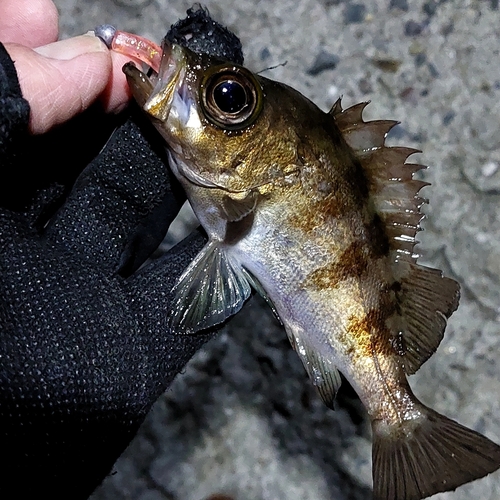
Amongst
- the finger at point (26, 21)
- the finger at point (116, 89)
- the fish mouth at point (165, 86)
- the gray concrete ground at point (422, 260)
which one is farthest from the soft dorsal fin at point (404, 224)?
the finger at point (26, 21)

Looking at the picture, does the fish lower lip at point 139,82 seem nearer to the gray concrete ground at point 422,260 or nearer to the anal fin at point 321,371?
the anal fin at point 321,371

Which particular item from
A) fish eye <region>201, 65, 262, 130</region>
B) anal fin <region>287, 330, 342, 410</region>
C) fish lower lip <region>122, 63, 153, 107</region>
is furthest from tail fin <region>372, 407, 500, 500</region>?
fish lower lip <region>122, 63, 153, 107</region>

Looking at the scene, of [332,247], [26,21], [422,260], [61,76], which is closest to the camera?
[61,76]

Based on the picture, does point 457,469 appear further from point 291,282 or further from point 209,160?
point 209,160

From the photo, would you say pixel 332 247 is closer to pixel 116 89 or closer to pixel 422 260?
pixel 116 89

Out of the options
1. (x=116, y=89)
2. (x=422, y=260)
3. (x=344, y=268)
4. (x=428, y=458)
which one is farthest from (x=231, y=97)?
(x=422, y=260)

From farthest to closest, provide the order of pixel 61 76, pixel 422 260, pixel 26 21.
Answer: pixel 422 260, pixel 26 21, pixel 61 76

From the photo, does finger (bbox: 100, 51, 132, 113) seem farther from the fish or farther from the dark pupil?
the dark pupil
